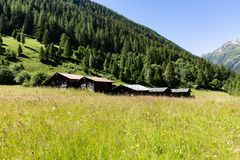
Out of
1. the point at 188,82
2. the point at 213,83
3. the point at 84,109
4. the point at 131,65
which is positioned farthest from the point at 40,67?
the point at 84,109

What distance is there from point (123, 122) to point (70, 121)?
1.36 m

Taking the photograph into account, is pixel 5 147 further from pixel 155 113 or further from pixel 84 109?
pixel 155 113

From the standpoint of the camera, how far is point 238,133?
791cm

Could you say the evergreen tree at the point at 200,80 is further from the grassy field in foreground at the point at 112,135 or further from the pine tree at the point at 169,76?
the grassy field in foreground at the point at 112,135

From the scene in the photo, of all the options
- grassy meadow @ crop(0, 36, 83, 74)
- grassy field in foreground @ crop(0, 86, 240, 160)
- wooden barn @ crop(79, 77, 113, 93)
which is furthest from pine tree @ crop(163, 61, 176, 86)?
grassy field in foreground @ crop(0, 86, 240, 160)

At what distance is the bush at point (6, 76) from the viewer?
380 ft

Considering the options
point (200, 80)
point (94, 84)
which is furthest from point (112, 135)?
point (200, 80)

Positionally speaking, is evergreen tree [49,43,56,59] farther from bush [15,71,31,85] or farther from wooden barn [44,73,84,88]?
wooden barn [44,73,84,88]

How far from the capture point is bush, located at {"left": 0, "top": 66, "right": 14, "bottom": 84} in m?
116

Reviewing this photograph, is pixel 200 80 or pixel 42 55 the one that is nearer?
pixel 42 55

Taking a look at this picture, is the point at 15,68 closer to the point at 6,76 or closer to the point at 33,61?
the point at 6,76

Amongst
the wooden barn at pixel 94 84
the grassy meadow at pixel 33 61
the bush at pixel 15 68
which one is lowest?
the wooden barn at pixel 94 84

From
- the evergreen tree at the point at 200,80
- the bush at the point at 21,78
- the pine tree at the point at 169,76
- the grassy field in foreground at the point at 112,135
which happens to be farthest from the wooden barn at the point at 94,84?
the evergreen tree at the point at 200,80

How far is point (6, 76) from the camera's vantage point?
117 metres
